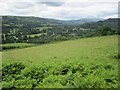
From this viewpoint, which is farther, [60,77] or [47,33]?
[47,33]

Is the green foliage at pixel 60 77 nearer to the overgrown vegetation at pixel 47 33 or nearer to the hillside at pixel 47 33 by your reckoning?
the overgrown vegetation at pixel 47 33

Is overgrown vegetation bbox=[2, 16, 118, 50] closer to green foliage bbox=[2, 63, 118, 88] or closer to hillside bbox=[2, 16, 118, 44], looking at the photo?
hillside bbox=[2, 16, 118, 44]

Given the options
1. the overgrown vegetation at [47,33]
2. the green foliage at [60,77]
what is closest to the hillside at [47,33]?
the overgrown vegetation at [47,33]

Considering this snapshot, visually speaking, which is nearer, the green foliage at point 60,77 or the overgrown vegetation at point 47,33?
the green foliage at point 60,77

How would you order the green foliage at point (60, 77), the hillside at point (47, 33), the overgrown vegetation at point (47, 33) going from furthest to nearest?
the hillside at point (47, 33), the overgrown vegetation at point (47, 33), the green foliage at point (60, 77)

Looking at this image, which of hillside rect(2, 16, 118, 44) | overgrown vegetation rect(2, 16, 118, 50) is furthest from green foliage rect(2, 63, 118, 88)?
hillside rect(2, 16, 118, 44)

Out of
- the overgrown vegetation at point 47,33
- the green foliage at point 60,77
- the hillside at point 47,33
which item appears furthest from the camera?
the hillside at point 47,33

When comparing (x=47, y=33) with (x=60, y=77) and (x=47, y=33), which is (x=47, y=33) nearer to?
(x=47, y=33)

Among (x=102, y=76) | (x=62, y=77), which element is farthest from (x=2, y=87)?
(x=102, y=76)

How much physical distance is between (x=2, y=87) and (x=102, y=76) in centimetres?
430

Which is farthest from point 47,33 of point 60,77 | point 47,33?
point 60,77

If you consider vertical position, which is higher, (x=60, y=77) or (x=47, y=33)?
(x=47, y=33)

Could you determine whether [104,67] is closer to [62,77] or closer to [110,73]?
[110,73]

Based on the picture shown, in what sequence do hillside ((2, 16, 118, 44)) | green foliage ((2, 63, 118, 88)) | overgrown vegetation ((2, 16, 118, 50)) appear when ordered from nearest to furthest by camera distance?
1. green foliage ((2, 63, 118, 88))
2. overgrown vegetation ((2, 16, 118, 50))
3. hillside ((2, 16, 118, 44))
